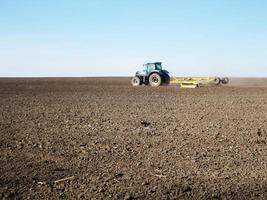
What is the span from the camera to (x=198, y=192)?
656 cm

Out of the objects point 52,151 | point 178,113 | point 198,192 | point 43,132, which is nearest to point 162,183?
point 198,192

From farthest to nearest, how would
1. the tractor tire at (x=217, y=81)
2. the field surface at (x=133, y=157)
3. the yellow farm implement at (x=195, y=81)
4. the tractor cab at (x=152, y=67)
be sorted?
the tractor tire at (x=217, y=81), the tractor cab at (x=152, y=67), the yellow farm implement at (x=195, y=81), the field surface at (x=133, y=157)

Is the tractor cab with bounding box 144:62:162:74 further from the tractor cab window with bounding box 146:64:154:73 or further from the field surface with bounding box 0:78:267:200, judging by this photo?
the field surface with bounding box 0:78:267:200

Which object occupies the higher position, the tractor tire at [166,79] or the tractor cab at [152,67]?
the tractor cab at [152,67]

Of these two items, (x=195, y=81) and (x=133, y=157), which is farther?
(x=195, y=81)

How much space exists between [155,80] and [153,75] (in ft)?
1.28

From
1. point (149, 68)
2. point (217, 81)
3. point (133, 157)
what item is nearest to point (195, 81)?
point (217, 81)

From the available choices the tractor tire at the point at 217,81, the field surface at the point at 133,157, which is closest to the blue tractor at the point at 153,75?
the tractor tire at the point at 217,81

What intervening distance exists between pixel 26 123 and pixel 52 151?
4.05 m

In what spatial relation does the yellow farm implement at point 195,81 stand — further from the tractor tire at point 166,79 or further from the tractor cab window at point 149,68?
the tractor cab window at point 149,68

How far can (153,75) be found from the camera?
36156 mm

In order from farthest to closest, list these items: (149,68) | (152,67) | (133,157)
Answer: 1. (149,68)
2. (152,67)
3. (133,157)

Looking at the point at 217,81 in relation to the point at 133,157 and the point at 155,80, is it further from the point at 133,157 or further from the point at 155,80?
the point at 133,157

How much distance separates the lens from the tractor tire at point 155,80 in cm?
3570
